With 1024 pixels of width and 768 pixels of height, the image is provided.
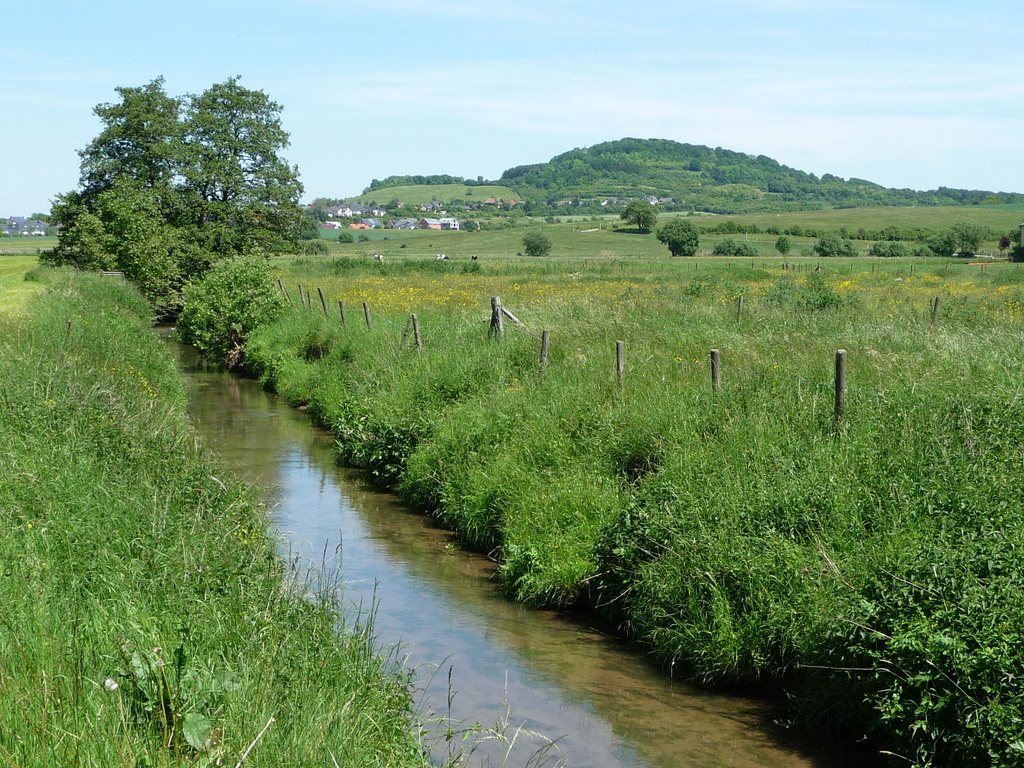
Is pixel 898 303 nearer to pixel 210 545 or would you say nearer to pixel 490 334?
pixel 490 334

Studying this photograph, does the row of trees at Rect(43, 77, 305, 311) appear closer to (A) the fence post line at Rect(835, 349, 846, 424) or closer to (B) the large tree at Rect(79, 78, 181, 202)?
(B) the large tree at Rect(79, 78, 181, 202)

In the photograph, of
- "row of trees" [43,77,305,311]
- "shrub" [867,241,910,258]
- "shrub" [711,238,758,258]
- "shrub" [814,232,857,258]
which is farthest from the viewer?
"shrub" [711,238,758,258]

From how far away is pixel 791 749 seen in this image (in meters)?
7.68

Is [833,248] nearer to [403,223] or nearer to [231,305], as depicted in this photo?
[231,305]

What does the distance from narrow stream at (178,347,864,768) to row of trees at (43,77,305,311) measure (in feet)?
114

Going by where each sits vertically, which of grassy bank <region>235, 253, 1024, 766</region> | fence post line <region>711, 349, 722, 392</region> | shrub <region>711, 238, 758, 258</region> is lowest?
grassy bank <region>235, 253, 1024, 766</region>

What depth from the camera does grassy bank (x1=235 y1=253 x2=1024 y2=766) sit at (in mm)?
7027

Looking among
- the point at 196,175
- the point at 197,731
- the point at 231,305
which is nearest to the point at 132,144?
the point at 196,175

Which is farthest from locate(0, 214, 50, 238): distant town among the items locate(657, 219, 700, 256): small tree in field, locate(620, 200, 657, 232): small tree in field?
locate(657, 219, 700, 256): small tree in field

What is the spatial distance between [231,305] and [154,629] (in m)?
25.9

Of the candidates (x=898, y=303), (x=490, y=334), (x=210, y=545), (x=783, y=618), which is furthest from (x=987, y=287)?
(x=210, y=545)

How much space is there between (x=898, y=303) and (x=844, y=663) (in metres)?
19.8

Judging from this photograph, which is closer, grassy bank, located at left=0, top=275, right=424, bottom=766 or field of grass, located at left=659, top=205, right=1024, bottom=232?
grassy bank, located at left=0, top=275, right=424, bottom=766

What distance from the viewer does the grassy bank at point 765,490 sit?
703 cm
